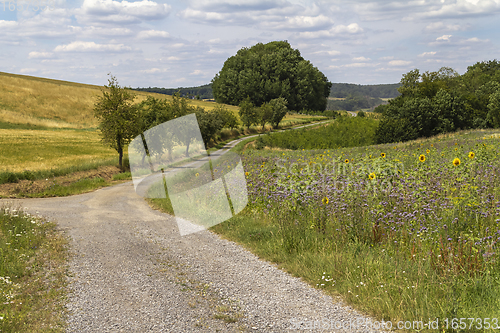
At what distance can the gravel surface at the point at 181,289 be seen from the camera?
511 centimetres

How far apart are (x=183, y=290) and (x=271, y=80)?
4066 inches

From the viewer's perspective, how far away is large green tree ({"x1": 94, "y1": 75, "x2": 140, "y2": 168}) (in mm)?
29516

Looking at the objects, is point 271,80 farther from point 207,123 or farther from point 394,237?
point 394,237

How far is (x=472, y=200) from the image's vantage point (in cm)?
632

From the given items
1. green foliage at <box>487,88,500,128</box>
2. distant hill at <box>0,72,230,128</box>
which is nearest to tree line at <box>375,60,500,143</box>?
green foliage at <box>487,88,500,128</box>

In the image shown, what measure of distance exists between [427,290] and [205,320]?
3.29 meters

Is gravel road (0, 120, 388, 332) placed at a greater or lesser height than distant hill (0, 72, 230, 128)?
lesser

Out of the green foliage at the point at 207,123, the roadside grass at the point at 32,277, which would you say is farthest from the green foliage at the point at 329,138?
the roadside grass at the point at 32,277

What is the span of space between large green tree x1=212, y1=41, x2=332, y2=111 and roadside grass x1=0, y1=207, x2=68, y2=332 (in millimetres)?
96032

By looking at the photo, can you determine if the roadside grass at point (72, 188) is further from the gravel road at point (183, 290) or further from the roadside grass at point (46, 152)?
the gravel road at point (183, 290)

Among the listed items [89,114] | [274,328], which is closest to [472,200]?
[274,328]

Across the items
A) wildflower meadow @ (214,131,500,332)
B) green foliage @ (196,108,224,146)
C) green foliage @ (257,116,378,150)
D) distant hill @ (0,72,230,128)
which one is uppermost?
distant hill @ (0,72,230,128)

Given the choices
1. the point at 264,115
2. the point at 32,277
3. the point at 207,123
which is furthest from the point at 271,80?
the point at 32,277

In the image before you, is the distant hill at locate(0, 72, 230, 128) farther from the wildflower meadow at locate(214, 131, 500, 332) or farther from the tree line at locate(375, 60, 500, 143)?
the wildflower meadow at locate(214, 131, 500, 332)
